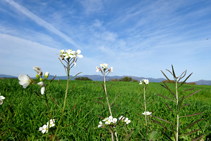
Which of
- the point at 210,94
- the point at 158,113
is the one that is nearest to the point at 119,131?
the point at 158,113

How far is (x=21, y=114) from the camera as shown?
3049 millimetres

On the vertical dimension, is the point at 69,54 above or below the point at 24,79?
above

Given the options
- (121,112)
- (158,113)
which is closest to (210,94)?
(158,113)

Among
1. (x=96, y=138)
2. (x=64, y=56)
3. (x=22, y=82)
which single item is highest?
(x=64, y=56)

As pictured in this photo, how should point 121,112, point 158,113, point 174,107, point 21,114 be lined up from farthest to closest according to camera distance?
point 174,107, point 158,113, point 121,112, point 21,114

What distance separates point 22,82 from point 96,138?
71.2 inches

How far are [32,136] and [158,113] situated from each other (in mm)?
3093

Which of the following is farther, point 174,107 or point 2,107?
point 174,107

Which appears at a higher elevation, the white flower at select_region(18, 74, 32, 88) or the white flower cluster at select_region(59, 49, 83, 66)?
the white flower cluster at select_region(59, 49, 83, 66)

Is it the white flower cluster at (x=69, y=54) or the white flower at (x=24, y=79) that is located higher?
the white flower cluster at (x=69, y=54)

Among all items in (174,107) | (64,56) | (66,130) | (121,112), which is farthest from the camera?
(174,107)

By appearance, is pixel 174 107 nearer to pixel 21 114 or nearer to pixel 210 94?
pixel 21 114

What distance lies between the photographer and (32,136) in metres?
2.38

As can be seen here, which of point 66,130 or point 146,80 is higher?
point 146,80
